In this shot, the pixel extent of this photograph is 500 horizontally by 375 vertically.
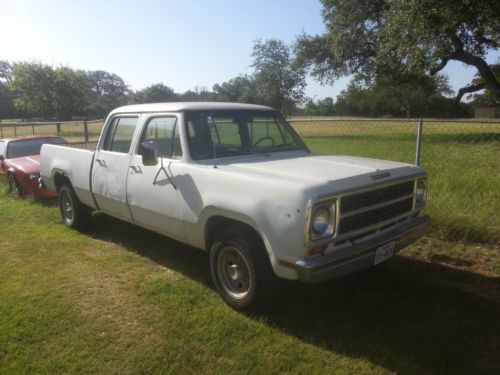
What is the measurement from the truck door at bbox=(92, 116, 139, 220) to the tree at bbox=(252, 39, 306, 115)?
3841 centimetres

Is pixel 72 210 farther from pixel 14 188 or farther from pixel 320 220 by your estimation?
pixel 320 220

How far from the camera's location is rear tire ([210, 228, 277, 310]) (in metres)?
3.57

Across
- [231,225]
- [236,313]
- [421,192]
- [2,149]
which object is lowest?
[236,313]

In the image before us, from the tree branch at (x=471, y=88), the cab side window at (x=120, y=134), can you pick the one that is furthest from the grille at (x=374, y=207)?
the tree branch at (x=471, y=88)

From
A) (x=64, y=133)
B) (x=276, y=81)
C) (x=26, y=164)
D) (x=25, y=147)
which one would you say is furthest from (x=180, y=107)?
(x=276, y=81)

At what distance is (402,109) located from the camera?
61469 mm

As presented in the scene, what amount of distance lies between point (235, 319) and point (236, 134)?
201 centimetres

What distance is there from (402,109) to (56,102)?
152 feet

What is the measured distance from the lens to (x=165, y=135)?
4555 mm

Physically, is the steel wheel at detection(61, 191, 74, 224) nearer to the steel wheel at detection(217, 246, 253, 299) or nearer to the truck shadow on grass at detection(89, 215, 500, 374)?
the truck shadow on grass at detection(89, 215, 500, 374)

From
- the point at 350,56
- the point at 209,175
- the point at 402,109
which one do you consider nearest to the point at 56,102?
the point at 350,56

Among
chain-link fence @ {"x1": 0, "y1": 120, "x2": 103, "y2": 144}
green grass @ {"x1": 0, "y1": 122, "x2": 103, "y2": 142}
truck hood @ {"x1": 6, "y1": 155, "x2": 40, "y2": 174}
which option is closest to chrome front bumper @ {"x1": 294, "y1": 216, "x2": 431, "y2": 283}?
chain-link fence @ {"x1": 0, "y1": 120, "x2": 103, "y2": 144}

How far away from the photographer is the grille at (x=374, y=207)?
3.36m

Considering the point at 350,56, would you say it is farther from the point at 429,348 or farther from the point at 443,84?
the point at 443,84
